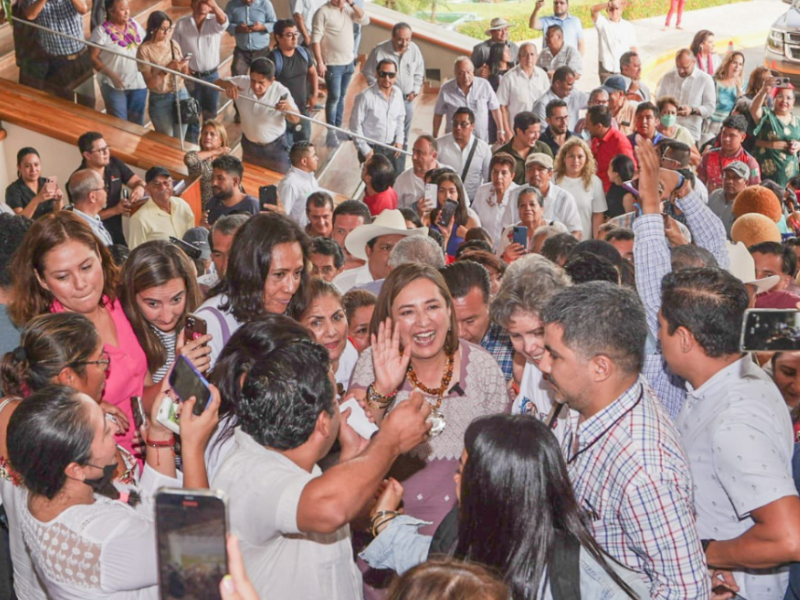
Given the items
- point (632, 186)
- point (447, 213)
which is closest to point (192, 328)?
point (632, 186)

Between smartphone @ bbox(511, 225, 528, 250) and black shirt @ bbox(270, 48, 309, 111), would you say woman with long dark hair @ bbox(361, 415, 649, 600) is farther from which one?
black shirt @ bbox(270, 48, 309, 111)

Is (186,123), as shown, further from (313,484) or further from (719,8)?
(719,8)

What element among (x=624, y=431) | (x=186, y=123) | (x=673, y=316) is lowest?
(x=624, y=431)

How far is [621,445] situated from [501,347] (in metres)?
1.57

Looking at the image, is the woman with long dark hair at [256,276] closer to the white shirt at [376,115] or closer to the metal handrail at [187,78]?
the metal handrail at [187,78]

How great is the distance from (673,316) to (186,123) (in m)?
6.64

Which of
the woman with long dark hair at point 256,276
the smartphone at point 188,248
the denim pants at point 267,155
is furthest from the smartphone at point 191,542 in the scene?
the denim pants at point 267,155

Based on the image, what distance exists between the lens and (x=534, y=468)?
2.12 metres

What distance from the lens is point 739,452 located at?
2.53m

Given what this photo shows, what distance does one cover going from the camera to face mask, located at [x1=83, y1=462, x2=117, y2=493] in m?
2.39

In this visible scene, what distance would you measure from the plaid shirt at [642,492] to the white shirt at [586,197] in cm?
481

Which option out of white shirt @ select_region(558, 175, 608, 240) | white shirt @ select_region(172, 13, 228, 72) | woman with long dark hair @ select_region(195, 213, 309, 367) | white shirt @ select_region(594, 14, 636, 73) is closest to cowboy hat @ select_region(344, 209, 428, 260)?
woman with long dark hair @ select_region(195, 213, 309, 367)

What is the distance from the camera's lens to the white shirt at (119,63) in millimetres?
8656

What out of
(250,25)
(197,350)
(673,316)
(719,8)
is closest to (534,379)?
(673,316)
